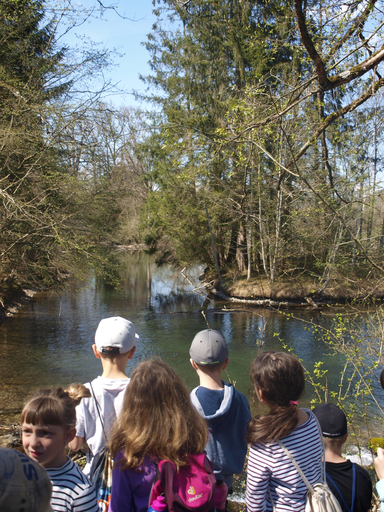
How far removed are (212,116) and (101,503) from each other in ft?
60.7

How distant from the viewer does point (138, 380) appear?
1839 millimetres

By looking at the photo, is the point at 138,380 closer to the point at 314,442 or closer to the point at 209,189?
the point at 314,442

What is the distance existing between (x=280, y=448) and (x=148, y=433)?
0.63 metres

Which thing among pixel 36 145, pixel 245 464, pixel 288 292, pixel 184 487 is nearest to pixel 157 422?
pixel 184 487

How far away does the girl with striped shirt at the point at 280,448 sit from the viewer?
6.18ft

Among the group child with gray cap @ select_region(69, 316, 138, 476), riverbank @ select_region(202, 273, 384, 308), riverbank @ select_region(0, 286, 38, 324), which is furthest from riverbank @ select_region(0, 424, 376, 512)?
riverbank @ select_region(202, 273, 384, 308)

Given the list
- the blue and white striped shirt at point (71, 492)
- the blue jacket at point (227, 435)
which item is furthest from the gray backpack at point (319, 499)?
the blue and white striped shirt at point (71, 492)

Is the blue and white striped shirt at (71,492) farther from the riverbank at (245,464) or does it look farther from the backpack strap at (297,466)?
the riverbank at (245,464)

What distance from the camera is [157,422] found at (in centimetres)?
176

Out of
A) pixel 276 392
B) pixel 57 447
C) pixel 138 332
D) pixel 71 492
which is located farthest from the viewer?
pixel 138 332

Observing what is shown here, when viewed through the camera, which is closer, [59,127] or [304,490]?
[304,490]

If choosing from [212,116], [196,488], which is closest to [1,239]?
[196,488]

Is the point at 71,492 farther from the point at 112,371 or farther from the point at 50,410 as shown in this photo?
the point at 112,371

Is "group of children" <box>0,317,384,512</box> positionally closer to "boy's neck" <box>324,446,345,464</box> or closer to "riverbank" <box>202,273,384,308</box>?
"boy's neck" <box>324,446,345,464</box>
